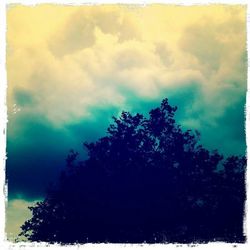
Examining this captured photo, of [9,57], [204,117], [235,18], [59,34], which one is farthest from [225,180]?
[9,57]

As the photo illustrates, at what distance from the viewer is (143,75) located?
191 centimetres

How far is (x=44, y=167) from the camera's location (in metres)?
1.89

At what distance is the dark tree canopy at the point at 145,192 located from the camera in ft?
6.10

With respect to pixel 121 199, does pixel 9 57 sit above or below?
above

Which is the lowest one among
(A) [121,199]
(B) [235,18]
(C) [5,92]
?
(A) [121,199]

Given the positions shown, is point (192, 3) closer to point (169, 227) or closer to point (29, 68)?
point (29, 68)

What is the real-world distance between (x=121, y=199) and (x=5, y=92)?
71 cm

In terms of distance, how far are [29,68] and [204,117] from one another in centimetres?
83

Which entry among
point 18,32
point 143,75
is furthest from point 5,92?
point 143,75

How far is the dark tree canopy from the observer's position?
1.86 m

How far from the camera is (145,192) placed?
6.14 ft

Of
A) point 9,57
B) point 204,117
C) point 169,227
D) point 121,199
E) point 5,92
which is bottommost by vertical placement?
point 169,227

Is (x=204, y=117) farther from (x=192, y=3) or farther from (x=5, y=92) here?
(x=5, y=92)

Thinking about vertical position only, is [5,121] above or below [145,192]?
above
